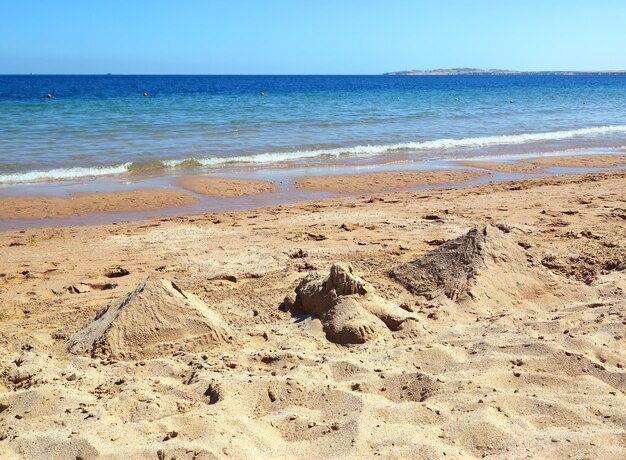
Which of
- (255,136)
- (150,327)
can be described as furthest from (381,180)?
(150,327)

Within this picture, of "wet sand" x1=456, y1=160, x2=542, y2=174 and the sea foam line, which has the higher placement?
the sea foam line

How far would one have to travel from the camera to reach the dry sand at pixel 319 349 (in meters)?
3.04

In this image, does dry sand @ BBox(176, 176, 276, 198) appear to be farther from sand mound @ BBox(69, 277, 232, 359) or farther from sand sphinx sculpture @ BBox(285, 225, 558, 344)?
sand mound @ BBox(69, 277, 232, 359)

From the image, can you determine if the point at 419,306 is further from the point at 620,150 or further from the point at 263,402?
the point at 620,150

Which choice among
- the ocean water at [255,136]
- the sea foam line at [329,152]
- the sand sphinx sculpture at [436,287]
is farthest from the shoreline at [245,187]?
the sand sphinx sculpture at [436,287]

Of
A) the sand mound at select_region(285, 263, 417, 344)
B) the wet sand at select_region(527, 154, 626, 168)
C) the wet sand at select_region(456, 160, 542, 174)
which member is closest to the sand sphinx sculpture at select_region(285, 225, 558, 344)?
the sand mound at select_region(285, 263, 417, 344)

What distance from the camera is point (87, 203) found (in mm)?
9875

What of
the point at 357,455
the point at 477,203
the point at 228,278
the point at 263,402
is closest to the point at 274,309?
the point at 228,278

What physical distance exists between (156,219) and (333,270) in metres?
4.80

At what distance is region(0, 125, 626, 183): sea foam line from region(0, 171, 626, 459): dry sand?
5.60m

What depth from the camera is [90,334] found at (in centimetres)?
428

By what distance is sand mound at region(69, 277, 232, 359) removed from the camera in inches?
162

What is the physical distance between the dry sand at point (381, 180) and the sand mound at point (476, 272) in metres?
5.93

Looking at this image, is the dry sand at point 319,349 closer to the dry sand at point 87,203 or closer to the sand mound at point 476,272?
the sand mound at point 476,272
